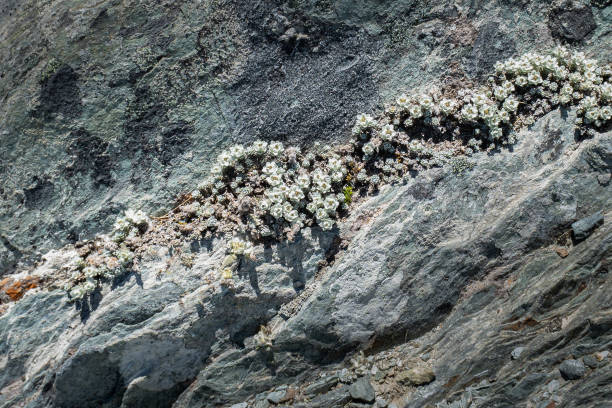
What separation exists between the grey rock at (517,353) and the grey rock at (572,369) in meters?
0.51

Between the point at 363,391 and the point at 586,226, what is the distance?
4.01 metres

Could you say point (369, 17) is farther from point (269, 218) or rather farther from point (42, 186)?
point (42, 186)

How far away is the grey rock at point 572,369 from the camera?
6.33m

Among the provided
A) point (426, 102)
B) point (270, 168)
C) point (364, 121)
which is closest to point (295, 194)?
point (270, 168)

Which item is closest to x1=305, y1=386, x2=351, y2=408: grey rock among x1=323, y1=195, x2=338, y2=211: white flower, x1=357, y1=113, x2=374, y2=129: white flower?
x1=323, y1=195, x2=338, y2=211: white flower

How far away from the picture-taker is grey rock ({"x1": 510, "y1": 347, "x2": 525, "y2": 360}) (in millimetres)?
6719

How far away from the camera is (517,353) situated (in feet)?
22.1

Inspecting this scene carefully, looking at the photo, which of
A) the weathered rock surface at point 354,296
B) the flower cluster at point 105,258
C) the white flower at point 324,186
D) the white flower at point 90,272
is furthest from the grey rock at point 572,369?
the white flower at point 90,272

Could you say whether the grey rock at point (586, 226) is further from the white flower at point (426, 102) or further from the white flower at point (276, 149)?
the white flower at point (276, 149)

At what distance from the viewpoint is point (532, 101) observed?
25.0 feet

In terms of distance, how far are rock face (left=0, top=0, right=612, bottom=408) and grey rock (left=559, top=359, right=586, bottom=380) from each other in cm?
5

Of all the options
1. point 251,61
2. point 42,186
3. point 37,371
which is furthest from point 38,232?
point 251,61

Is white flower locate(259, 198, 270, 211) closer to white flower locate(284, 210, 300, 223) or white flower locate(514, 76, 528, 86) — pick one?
white flower locate(284, 210, 300, 223)

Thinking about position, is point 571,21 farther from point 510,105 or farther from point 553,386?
point 553,386
